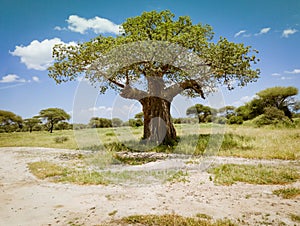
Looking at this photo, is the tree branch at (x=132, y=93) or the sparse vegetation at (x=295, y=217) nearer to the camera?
the sparse vegetation at (x=295, y=217)

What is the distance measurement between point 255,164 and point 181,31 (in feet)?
22.7

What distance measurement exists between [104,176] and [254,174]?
14.2ft

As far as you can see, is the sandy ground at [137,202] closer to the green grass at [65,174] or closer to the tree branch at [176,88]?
the green grass at [65,174]

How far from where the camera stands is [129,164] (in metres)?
8.49

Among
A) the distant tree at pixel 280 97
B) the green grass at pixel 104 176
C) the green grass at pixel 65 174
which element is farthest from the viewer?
the distant tree at pixel 280 97

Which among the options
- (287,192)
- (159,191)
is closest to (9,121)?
Result: (159,191)

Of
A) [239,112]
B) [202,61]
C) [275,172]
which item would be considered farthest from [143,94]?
[239,112]

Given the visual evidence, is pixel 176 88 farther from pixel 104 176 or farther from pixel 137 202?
pixel 137 202

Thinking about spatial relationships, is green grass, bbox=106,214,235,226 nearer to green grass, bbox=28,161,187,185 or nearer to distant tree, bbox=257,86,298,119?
green grass, bbox=28,161,187,185

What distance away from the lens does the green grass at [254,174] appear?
5704 millimetres

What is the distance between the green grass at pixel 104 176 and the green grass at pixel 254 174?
1.09 metres

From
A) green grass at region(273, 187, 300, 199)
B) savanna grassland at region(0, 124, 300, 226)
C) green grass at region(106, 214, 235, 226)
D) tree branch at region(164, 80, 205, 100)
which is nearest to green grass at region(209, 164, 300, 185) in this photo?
savanna grassland at region(0, 124, 300, 226)

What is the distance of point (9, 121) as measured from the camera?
34.5 m

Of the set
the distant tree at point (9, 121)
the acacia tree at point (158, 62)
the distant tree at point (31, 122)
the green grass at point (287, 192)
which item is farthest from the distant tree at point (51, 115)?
the green grass at point (287, 192)
